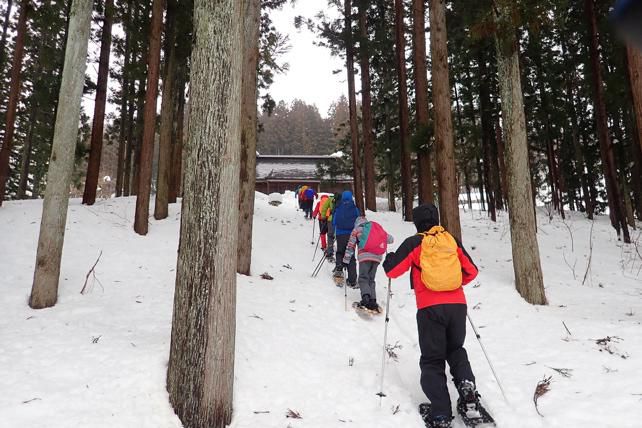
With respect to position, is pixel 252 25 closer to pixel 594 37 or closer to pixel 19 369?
pixel 19 369

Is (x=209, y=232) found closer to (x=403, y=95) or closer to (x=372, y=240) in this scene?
(x=372, y=240)

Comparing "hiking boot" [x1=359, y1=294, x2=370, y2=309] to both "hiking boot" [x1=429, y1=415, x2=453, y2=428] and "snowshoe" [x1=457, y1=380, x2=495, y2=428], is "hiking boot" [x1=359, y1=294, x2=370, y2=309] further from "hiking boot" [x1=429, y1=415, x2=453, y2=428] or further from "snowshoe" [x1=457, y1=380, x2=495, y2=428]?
"hiking boot" [x1=429, y1=415, x2=453, y2=428]

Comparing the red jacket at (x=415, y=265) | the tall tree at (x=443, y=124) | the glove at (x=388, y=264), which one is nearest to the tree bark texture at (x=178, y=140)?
the tall tree at (x=443, y=124)

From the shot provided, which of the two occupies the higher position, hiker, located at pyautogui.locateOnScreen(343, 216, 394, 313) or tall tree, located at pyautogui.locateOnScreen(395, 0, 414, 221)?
tall tree, located at pyautogui.locateOnScreen(395, 0, 414, 221)

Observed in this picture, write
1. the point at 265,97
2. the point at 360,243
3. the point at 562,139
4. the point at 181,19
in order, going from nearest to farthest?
the point at 360,243, the point at 181,19, the point at 265,97, the point at 562,139

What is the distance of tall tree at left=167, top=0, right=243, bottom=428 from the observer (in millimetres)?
3465

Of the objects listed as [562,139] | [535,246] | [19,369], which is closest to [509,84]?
[535,246]

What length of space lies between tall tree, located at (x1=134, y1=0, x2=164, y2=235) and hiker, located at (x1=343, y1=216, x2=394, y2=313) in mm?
6969

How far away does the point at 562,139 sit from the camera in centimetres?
2378

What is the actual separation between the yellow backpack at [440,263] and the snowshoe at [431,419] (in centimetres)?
118

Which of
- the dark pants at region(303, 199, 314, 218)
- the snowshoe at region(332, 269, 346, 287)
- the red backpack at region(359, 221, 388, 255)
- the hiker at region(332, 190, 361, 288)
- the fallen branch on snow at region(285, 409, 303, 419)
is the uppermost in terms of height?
the dark pants at region(303, 199, 314, 218)

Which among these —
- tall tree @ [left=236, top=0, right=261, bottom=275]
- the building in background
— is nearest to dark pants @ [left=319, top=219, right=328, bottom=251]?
tall tree @ [left=236, top=0, right=261, bottom=275]

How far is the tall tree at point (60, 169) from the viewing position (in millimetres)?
5641

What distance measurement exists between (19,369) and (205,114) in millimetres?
3244
